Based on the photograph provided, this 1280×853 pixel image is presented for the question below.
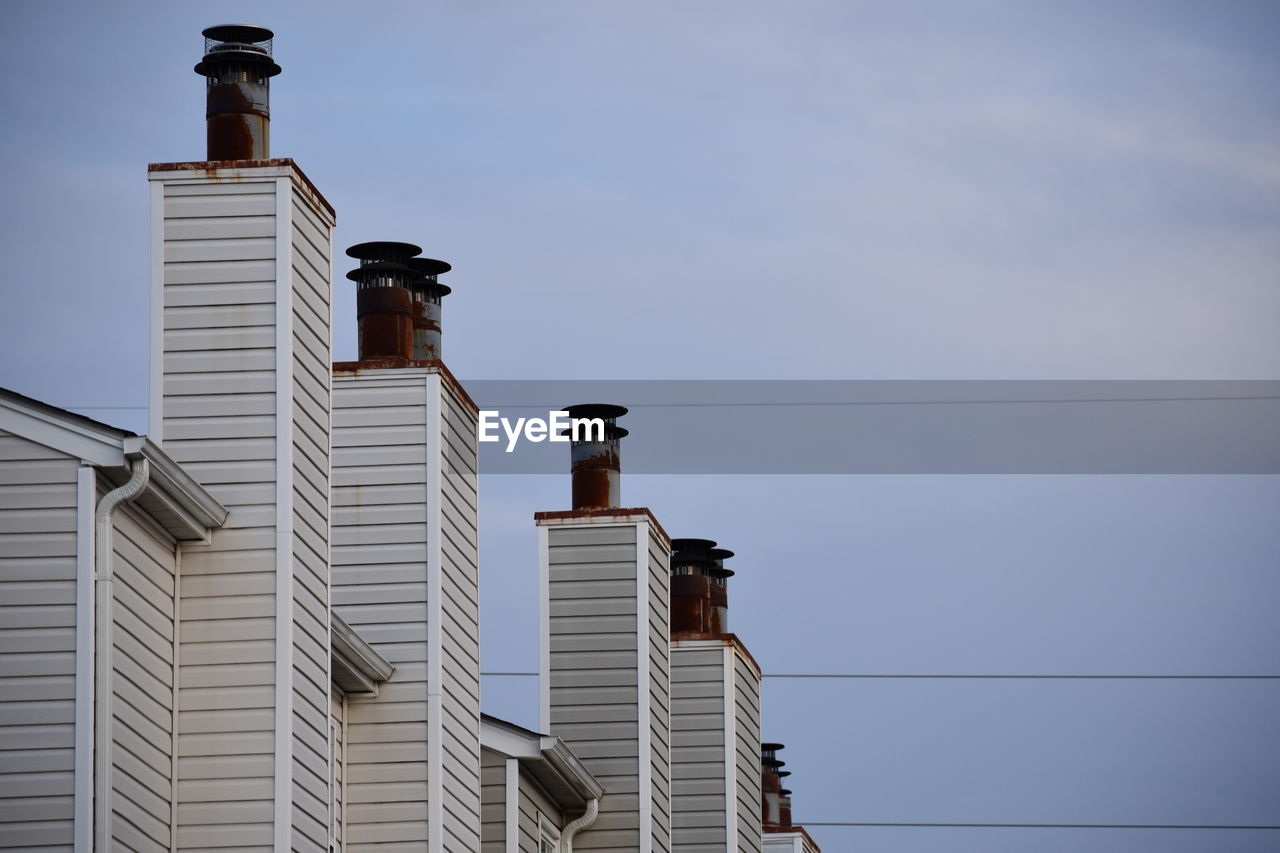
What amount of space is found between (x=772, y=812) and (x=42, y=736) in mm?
28600

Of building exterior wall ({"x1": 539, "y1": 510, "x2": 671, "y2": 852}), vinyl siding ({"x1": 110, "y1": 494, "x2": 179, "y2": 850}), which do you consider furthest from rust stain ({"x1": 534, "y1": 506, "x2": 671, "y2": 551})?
vinyl siding ({"x1": 110, "y1": 494, "x2": 179, "y2": 850})

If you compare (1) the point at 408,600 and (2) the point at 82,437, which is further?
(1) the point at 408,600

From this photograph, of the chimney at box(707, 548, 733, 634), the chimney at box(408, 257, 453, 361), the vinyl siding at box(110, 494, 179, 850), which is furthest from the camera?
the chimney at box(707, 548, 733, 634)

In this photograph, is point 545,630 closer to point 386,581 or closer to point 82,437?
point 386,581

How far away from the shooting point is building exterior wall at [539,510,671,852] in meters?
21.6

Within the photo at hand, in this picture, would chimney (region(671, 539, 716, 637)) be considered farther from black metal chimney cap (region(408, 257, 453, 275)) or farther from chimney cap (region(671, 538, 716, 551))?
black metal chimney cap (region(408, 257, 453, 275))

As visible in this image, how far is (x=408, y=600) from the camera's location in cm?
1698

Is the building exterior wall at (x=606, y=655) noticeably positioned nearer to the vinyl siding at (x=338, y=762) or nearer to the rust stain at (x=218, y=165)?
the vinyl siding at (x=338, y=762)

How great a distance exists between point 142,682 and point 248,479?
1569 mm

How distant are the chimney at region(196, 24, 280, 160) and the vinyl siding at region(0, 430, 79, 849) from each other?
316 centimetres

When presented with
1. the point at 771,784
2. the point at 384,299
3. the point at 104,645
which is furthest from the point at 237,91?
the point at 771,784

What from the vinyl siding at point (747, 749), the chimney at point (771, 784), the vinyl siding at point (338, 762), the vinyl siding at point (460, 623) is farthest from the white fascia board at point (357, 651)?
the chimney at point (771, 784)

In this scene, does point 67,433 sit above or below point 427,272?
below

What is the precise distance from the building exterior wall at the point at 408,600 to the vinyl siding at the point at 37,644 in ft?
16.1
